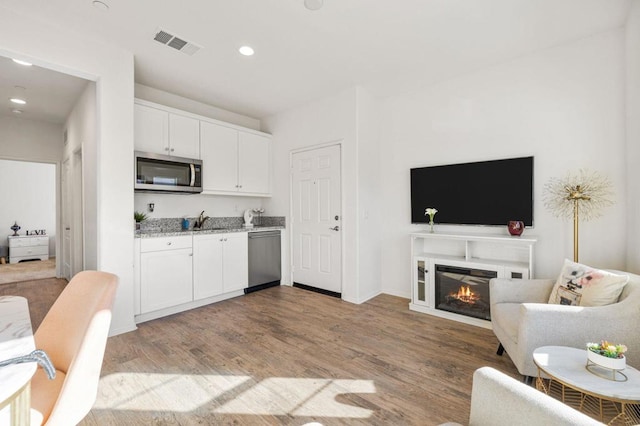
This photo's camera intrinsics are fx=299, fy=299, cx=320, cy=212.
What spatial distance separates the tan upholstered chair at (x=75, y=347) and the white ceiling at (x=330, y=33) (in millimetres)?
2163

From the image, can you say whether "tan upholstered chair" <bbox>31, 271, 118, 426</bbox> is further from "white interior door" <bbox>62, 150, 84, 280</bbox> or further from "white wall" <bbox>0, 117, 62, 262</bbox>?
"white wall" <bbox>0, 117, 62, 262</bbox>

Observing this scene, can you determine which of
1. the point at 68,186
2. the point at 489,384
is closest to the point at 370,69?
the point at 489,384

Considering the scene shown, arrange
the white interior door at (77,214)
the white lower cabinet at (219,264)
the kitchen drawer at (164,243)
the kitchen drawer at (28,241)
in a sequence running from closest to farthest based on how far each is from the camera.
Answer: the kitchen drawer at (164,243)
the white lower cabinet at (219,264)
the white interior door at (77,214)
the kitchen drawer at (28,241)

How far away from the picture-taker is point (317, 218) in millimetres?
4270

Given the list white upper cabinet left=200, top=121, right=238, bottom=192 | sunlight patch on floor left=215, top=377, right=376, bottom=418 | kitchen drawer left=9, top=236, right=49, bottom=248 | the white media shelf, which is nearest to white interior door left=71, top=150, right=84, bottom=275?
white upper cabinet left=200, top=121, right=238, bottom=192

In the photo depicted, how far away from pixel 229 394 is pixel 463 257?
109 inches

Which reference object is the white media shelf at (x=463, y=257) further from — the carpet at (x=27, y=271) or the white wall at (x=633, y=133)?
the carpet at (x=27, y=271)

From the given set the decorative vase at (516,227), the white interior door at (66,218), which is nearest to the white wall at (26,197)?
the white interior door at (66,218)

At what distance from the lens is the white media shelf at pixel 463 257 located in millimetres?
2902

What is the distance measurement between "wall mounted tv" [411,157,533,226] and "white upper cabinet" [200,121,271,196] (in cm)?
231

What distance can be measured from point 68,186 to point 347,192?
4.36m

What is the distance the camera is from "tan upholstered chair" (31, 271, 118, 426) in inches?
39.3

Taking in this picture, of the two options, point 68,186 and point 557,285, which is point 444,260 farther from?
point 68,186

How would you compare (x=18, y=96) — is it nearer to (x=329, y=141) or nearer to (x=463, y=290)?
(x=329, y=141)
